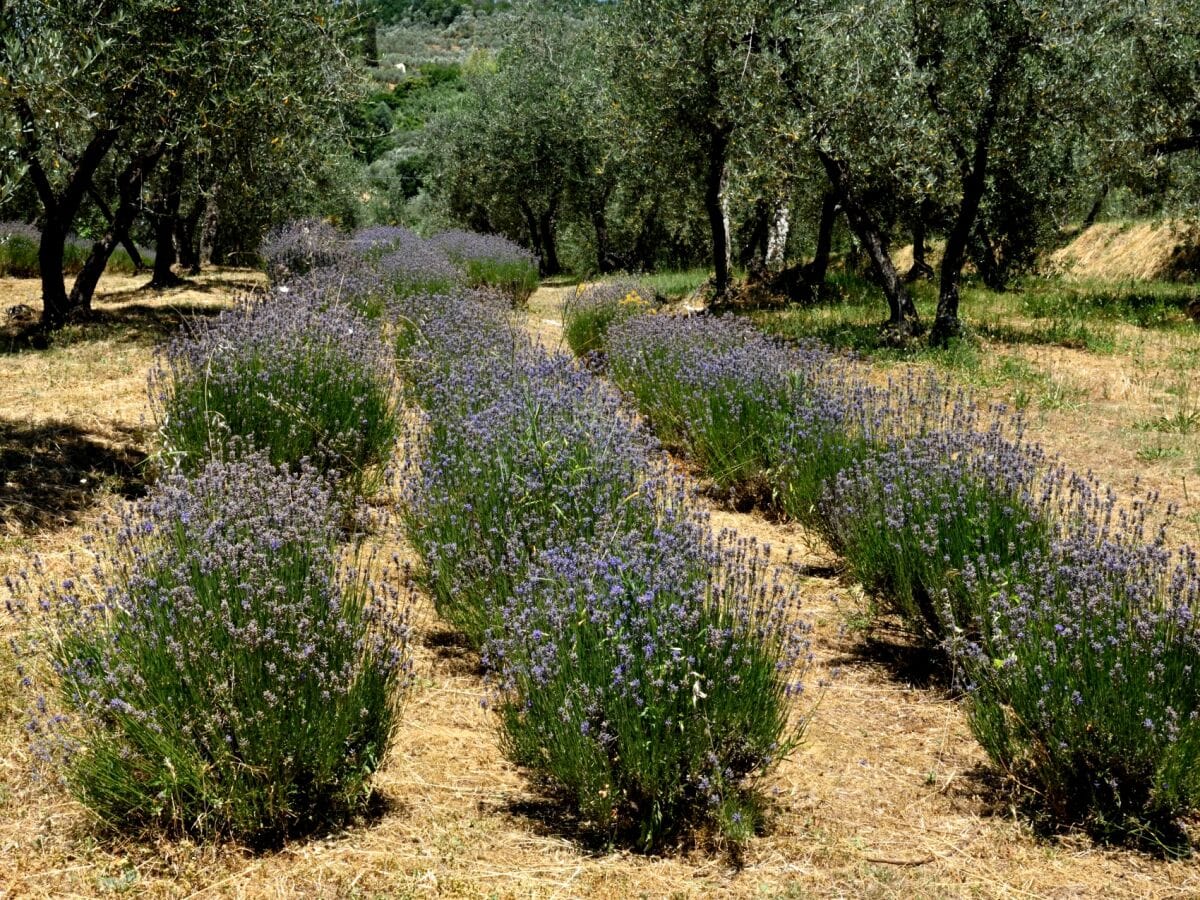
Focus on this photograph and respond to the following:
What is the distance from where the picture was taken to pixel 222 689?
333cm

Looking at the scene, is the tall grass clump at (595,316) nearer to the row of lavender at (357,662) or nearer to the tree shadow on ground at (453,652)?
the tree shadow on ground at (453,652)

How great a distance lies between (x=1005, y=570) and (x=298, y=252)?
13858 millimetres

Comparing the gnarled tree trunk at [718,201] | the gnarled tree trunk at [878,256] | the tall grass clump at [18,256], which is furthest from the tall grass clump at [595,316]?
the tall grass clump at [18,256]

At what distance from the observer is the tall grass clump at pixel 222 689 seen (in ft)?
11.1

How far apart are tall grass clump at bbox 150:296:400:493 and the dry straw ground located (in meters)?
2.15

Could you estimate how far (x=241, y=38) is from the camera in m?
9.30

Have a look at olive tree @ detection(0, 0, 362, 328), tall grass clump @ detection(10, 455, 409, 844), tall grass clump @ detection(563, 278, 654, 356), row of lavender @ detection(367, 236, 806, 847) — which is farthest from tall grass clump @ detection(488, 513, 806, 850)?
tall grass clump @ detection(563, 278, 654, 356)

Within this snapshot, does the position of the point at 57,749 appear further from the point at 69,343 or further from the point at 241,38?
the point at 69,343

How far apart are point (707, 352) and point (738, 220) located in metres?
18.4

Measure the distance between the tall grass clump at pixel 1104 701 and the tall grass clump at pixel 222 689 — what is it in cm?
240

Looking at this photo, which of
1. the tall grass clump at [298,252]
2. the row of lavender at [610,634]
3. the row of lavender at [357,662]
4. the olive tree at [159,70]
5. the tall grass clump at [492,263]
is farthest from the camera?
the tall grass clump at [492,263]

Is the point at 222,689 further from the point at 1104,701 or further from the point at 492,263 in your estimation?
the point at 492,263

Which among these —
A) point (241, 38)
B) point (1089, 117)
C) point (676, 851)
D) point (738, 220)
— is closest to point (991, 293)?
point (1089, 117)

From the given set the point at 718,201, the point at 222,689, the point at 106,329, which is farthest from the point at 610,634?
the point at 718,201
